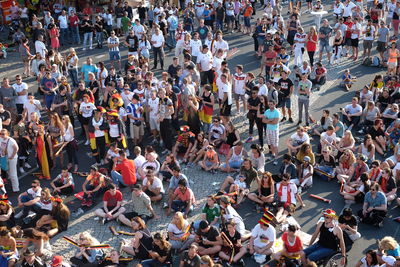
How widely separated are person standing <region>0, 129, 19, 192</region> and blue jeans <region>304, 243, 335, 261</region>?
23.2 ft

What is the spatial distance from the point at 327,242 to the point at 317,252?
0.26 m

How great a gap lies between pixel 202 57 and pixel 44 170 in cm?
631

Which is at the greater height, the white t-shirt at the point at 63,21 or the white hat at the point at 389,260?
the white t-shirt at the point at 63,21

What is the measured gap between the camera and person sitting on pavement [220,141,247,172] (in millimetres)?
14039

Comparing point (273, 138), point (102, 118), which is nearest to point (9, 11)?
point (102, 118)

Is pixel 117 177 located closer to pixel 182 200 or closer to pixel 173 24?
pixel 182 200

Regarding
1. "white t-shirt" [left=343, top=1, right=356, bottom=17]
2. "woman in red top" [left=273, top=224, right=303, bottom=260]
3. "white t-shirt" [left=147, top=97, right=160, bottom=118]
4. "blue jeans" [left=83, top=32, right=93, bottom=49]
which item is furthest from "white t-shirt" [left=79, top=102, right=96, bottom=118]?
"white t-shirt" [left=343, top=1, right=356, bottom=17]

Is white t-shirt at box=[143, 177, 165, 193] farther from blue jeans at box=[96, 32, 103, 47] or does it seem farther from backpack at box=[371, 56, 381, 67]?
blue jeans at box=[96, 32, 103, 47]

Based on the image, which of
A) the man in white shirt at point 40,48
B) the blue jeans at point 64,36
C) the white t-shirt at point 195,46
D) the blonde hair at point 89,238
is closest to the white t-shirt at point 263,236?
the blonde hair at point 89,238

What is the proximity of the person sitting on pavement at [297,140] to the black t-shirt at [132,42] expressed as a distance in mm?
7604

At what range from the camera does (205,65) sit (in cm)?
1802

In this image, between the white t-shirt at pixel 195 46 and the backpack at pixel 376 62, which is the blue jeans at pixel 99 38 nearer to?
the white t-shirt at pixel 195 46

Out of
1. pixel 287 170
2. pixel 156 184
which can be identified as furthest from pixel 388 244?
pixel 156 184

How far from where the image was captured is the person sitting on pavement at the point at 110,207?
12.4 metres
